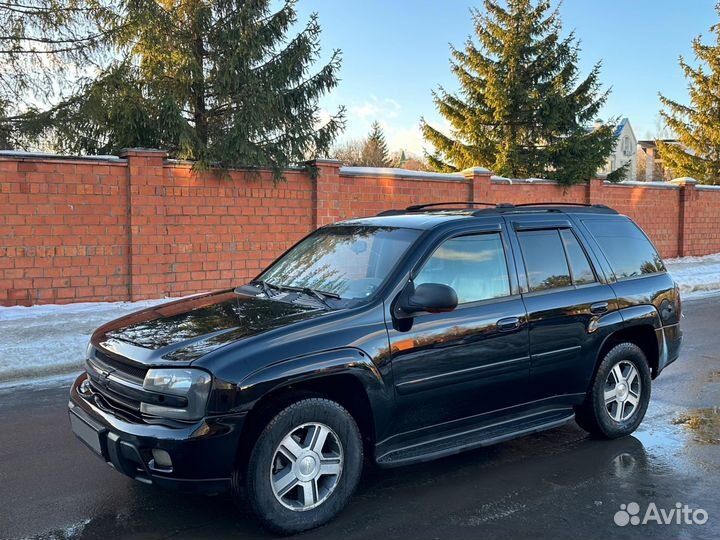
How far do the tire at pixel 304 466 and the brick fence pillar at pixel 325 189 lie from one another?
33.1 feet

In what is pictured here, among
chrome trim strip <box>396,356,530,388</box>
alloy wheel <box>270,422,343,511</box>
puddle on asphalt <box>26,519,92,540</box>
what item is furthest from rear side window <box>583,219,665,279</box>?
puddle on asphalt <box>26,519,92,540</box>

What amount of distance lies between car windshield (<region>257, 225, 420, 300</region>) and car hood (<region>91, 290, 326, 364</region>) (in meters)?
0.34

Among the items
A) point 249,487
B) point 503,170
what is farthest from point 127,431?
point 503,170

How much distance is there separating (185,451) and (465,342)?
73.5 inches

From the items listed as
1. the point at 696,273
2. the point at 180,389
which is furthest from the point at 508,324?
the point at 696,273

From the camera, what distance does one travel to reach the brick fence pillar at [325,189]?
13.6 metres

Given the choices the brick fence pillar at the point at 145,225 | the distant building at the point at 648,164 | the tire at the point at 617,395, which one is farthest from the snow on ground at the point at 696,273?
the distant building at the point at 648,164

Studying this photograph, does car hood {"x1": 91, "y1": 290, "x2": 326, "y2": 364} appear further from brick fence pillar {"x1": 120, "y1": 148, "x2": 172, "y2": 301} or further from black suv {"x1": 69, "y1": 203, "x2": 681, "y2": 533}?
brick fence pillar {"x1": 120, "y1": 148, "x2": 172, "y2": 301}

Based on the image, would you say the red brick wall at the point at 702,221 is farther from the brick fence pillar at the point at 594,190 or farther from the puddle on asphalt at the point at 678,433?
the puddle on asphalt at the point at 678,433

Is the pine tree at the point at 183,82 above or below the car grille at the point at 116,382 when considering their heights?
above

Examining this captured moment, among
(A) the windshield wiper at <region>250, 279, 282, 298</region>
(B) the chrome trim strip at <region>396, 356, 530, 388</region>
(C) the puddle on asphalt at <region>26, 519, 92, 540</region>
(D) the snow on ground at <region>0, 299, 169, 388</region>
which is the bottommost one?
(C) the puddle on asphalt at <region>26, 519, 92, 540</region>

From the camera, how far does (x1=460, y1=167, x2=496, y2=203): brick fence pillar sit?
1645cm

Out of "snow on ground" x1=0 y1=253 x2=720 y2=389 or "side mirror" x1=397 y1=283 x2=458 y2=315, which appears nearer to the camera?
"side mirror" x1=397 y1=283 x2=458 y2=315

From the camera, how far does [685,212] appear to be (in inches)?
858
